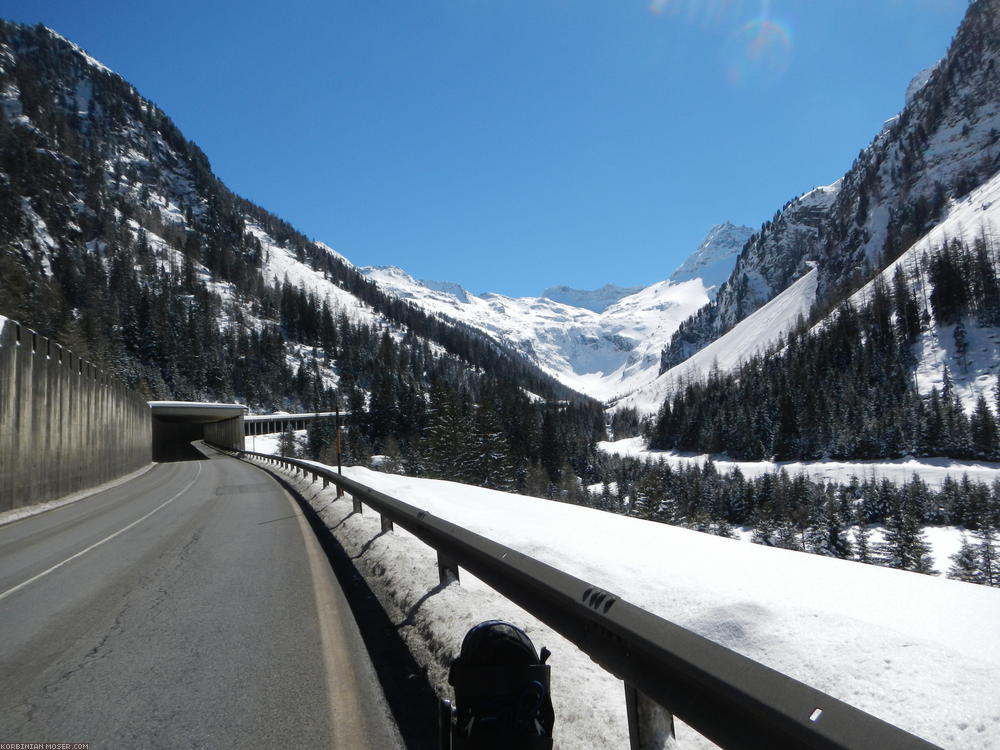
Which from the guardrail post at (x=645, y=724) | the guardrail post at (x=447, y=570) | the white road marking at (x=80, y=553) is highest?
the guardrail post at (x=645, y=724)

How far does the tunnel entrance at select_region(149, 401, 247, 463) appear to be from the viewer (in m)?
65.0

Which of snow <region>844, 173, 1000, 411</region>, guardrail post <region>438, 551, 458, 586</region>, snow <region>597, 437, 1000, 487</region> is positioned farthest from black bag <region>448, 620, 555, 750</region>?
snow <region>844, 173, 1000, 411</region>

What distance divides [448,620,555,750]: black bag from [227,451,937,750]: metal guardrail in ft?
1.69

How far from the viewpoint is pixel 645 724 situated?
273cm

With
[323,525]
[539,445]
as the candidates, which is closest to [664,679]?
[323,525]

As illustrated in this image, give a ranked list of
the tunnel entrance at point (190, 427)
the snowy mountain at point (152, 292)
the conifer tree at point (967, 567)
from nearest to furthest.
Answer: the conifer tree at point (967, 567)
the tunnel entrance at point (190, 427)
the snowy mountain at point (152, 292)

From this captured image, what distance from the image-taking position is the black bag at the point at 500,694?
2.25 m

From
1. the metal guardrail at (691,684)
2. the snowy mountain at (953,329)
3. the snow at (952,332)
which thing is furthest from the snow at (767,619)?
the snow at (952,332)

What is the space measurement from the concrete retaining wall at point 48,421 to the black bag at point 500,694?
63.9 ft

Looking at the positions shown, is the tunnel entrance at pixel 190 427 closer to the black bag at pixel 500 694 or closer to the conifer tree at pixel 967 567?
the black bag at pixel 500 694

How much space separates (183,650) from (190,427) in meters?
110

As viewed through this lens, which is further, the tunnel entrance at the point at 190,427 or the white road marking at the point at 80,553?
the tunnel entrance at the point at 190,427

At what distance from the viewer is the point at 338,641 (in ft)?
17.2

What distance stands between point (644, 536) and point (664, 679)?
5714 mm
